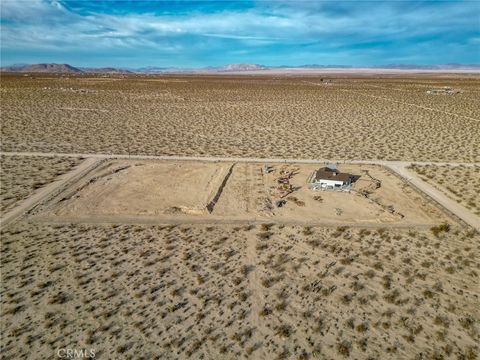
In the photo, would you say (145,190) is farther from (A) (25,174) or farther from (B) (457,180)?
(B) (457,180)

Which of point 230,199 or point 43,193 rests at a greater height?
point 43,193

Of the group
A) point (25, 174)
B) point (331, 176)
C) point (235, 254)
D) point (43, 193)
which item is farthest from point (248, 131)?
point (235, 254)

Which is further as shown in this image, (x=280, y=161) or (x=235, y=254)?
(x=280, y=161)

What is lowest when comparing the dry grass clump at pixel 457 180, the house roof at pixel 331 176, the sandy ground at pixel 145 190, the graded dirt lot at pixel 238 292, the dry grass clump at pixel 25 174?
the graded dirt lot at pixel 238 292

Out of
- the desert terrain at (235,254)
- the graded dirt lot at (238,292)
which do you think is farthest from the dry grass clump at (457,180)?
the graded dirt lot at (238,292)

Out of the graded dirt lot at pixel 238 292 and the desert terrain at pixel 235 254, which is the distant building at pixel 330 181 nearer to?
the desert terrain at pixel 235 254

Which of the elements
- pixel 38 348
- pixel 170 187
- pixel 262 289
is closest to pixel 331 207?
pixel 262 289

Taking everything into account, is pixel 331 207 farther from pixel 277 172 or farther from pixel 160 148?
pixel 160 148
